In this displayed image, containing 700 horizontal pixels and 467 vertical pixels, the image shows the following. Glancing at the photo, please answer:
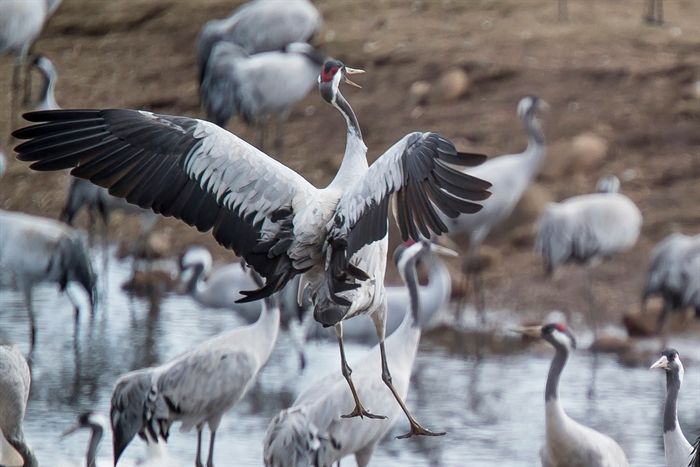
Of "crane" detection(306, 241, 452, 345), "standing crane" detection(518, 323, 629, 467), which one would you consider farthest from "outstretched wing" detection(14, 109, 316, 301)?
"crane" detection(306, 241, 452, 345)

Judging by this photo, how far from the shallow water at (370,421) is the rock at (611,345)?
0.13 meters

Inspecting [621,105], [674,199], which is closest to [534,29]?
[621,105]

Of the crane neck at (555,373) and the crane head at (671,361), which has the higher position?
the crane head at (671,361)

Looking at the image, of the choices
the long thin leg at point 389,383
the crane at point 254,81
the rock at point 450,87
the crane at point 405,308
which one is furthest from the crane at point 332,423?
the rock at point 450,87

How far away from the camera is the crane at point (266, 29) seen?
13172 millimetres

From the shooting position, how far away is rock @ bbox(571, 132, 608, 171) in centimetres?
1178

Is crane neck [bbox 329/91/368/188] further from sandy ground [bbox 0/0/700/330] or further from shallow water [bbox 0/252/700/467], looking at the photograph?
sandy ground [bbox 0/0/700/330]

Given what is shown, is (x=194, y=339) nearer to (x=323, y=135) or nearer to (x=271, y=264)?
(x=323, y=135)

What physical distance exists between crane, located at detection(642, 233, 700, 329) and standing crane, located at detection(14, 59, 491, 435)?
405cm

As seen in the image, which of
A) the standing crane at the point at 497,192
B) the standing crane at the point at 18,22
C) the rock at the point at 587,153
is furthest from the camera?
the standing crane at the point at 18,22

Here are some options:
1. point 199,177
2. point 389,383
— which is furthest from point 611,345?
point 199,177

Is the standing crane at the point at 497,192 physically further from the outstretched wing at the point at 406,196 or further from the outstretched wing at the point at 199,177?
the outstretched wing at the point at 406,196

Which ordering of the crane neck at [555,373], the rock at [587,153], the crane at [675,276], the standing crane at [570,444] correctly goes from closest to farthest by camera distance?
the standing crane at [570,444]
the crane neck at [555,373]
the crane at [675,276]
the rock at [587,153]

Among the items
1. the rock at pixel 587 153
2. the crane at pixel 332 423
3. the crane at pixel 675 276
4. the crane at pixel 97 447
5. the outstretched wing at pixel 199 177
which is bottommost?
the crane at pixel 97 447
